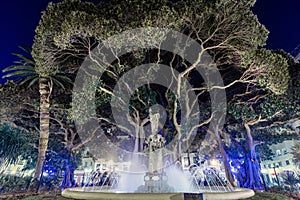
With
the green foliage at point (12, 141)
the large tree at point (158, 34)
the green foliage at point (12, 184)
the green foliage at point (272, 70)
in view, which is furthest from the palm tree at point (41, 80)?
the green foliage at point (272, 70)

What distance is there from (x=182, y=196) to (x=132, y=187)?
591 cm

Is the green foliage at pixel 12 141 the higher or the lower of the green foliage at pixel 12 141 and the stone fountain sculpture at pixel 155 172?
the higher

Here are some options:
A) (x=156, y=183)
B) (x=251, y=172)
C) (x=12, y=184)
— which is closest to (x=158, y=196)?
(x=156, y=183)

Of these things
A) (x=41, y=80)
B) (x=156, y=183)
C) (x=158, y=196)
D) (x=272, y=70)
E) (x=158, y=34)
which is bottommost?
(x=158, y=196)

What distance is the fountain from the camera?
566 cm

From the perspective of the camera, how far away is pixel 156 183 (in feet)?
28.7

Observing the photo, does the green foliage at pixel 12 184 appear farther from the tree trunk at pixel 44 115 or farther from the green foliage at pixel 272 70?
the green foliage at pixel 272 70

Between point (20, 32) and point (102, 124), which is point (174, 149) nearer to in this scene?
point (102, 124)

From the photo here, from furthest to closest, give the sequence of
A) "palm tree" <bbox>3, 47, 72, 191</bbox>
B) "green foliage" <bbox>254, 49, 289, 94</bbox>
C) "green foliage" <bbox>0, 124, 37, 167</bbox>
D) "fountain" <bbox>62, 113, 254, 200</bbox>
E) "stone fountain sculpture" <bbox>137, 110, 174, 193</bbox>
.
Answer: "palm tree" <bbox>3, 47, 72, 191</bbox>, "green foliage" <bbox>0, 124, 37, 167</bbox>, "green foliage" <bbox>254, 49, 289, 94</bbox>, "stone fountain sculpture" <bbox>137, 110, 174, 193</bbox>, "fountain" <bbox>62, 113, 254, 200</bbox>

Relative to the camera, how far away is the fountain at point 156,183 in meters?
5.66

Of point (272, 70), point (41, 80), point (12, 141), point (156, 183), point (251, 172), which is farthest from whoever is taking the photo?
point (12, 141)

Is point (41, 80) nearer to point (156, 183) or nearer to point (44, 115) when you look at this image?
point (44, 115)

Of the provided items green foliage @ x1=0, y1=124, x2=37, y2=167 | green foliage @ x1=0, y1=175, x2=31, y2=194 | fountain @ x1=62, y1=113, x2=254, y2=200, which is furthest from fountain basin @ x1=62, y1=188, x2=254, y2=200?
green foliage @ x1=0, y1=124, x2=37, y2=167

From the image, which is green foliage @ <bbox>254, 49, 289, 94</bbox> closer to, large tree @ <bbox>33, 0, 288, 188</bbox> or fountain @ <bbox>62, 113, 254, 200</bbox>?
large tree @ <bbox>33, 0, 288, 188</bbox>
